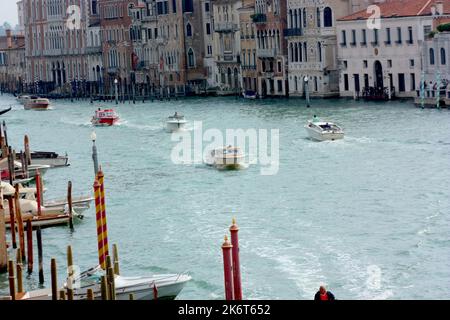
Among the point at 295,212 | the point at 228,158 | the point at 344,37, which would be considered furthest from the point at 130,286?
the point at 344,37

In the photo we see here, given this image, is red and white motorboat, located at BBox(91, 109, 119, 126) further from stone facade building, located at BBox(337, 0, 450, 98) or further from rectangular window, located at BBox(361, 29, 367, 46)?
rectangular window, located at BBox(361, 29, 367, 46)

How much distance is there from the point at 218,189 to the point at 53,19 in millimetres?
52242

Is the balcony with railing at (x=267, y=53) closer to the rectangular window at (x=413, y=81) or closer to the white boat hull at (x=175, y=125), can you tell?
the rectangular window at (x=413, y=81)

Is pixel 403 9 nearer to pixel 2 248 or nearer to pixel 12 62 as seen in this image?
pixel 2 248

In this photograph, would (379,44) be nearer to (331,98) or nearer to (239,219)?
(331,98)

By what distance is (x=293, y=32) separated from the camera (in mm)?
50250

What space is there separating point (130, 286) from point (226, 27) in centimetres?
4366

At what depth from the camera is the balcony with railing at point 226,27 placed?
55719mm

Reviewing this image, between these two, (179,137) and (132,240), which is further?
(179,137)

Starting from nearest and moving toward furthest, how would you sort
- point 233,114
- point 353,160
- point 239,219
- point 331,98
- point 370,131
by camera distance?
1. point 239,219
2. point 353,160
3. point 370,131
4. point 233,114
5. point 331,98

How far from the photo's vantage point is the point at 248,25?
54312mm

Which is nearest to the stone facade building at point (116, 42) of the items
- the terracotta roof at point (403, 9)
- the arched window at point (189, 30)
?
the arched window at point (189, 30)

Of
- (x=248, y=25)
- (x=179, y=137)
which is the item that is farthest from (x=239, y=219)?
(x=248, y=25)

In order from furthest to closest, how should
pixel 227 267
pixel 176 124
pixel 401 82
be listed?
pixel 401 82
pixel 176 124
pixel 227 267
